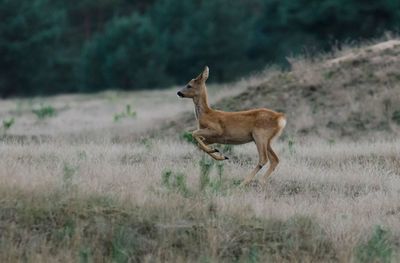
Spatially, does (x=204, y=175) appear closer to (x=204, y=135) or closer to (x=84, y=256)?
(x=204, y=135)

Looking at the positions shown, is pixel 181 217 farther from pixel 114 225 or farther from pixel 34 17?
pixel 34 17

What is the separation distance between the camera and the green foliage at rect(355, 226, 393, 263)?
9594 millimetres

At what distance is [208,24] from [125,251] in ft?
163

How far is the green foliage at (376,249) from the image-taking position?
9.59 meters

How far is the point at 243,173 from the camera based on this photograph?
43.6ft

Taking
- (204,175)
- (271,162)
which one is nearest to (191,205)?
(204,175)

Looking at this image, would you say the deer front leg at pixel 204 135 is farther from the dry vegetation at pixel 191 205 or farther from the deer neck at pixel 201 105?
the deer neck at pixel 201 105

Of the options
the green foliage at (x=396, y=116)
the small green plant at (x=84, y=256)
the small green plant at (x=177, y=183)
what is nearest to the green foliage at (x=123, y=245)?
the small green plant at (x=84, y=256)

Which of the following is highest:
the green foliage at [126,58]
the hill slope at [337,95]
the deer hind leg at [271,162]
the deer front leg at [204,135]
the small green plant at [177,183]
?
the green foliage at [126,58]

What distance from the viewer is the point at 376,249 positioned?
31.8 ft

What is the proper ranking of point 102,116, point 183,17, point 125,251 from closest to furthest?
point 125,251 < point 102,116 < point 183,17

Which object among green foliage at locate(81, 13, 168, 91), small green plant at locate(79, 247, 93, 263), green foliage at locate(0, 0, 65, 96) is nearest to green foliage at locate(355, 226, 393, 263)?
small green plant at locate(79, 247, 93, 263)

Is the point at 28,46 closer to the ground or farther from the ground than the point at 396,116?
farther from the ground

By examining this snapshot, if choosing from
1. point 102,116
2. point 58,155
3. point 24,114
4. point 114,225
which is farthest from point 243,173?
point 24,114
